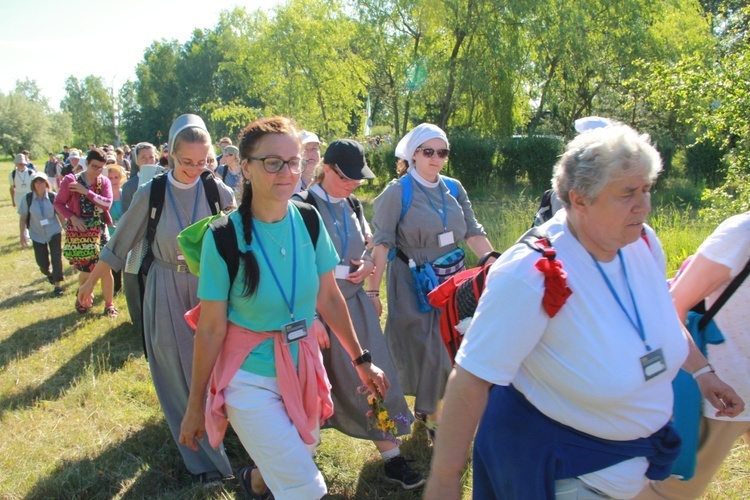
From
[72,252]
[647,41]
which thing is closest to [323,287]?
[72,252]

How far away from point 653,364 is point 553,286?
419mm

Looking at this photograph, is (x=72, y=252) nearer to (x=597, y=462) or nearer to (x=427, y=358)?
(x=427, y=358)

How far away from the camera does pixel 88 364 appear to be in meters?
6.08

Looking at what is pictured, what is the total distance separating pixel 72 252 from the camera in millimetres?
7879

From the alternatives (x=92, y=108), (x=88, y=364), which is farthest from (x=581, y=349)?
(x=92, y=108)

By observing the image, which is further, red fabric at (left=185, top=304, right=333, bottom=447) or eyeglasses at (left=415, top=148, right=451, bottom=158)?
eyeglasses at (left=415, top=148, right=451, bottom=158)

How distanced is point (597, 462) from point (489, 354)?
49 centimetres

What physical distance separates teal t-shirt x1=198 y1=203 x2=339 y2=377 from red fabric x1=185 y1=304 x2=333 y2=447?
3cm

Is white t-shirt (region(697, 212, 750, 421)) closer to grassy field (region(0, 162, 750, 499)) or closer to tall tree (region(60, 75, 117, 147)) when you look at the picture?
grassy field (region(0, 162, 750, 499))

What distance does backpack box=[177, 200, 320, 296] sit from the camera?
2.49 m

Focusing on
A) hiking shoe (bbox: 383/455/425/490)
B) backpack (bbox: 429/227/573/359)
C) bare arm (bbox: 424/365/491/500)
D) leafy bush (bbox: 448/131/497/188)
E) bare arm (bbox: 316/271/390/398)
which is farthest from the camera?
leafy bush (bbox: 448/131/497/188)

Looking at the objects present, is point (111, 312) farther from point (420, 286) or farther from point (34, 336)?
point (420, 286)

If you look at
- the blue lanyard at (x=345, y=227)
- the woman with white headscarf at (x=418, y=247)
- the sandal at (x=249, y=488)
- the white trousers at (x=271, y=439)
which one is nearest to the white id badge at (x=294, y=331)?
the white trousers at (x=271, y=439)

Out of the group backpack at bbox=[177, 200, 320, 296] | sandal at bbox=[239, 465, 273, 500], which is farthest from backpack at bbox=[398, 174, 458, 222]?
sandal at bbox=[239, 465, 273, 500]
